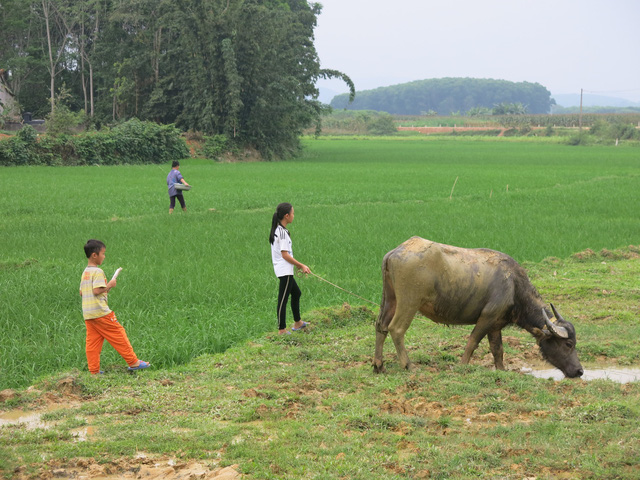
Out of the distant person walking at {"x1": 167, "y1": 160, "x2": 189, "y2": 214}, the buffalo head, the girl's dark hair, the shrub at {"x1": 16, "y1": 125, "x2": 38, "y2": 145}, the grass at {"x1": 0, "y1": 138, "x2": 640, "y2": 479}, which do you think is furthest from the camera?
the shrub at {"x1": 16, "y1": 125, "x2": 38, "y2": 145}

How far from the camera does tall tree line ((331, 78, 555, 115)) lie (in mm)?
177250

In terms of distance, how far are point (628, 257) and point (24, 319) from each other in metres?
9.32

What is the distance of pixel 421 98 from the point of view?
18000 centimetres

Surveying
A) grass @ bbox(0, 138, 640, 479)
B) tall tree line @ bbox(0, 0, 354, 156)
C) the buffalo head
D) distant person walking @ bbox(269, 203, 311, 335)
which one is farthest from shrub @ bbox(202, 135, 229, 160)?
the buffalo head

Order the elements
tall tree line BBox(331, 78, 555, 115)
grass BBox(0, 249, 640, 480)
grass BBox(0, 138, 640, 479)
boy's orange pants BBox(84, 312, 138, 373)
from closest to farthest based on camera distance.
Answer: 1. grass BBox(0, 249, 640, 480)
2. grass BBox(0, 138, 640, 479)
3. boy's orange pants BBox(84, 312, 138, 373)
4. tall tree line BBox(331, 78, 555, 115)

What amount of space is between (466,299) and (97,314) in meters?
3.05

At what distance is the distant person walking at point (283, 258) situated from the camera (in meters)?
6.38

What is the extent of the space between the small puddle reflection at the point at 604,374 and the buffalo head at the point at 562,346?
180 millimetres

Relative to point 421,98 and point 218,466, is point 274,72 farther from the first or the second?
point 421,98

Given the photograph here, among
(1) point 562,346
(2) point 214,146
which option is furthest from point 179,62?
(1) point 562,346

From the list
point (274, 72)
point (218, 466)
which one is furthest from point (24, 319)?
point (274, 72)

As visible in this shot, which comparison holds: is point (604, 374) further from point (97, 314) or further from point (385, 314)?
point (97, 314)

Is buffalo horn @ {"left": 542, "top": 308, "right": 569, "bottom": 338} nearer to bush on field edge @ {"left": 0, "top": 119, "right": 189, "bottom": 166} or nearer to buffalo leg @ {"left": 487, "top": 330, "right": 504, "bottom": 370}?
buffalo leg @ {"left": 487, "top": 330, "right": 504, "bottom": 370}

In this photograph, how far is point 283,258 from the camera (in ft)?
21.3
